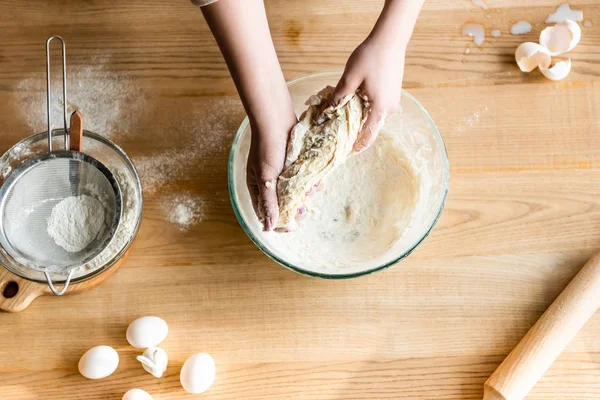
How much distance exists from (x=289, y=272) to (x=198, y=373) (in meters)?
0.24

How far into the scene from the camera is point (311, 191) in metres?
0.97

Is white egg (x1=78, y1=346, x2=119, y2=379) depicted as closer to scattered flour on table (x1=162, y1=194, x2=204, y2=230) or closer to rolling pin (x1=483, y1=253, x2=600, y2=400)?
scattered flour on table (x1=162, y1=194, x2=204, y2=230)

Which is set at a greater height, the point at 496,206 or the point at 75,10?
the point at 75,10

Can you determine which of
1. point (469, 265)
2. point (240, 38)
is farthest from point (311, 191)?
Answer: point (469, 265)

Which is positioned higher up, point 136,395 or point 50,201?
point 50,201

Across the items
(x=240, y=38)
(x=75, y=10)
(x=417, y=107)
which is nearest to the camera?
(x=240, y=38)

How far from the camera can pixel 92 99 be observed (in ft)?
3.85

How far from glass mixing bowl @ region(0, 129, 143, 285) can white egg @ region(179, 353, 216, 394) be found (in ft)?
0.73

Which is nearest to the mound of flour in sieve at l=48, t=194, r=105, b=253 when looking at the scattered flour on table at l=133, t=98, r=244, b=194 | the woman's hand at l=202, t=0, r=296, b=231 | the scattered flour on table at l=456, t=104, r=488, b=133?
the scattered flour on table at l=133, t=98, r=244, b=194

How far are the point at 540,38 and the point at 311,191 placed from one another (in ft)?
1.82

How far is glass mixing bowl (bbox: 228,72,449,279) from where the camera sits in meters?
1.03

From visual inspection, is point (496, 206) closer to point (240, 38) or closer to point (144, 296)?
point (240, 38)

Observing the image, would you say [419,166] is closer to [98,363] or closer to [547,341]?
[547,341]

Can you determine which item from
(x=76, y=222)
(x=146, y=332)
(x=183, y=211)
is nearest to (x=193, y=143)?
(x=183, y=211)
